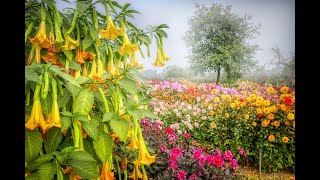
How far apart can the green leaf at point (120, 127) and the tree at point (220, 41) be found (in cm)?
127

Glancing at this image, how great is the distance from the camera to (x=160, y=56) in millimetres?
1084

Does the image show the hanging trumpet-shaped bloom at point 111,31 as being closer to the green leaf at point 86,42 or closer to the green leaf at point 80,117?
the green leaf at point 86,42

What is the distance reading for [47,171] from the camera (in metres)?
0.71

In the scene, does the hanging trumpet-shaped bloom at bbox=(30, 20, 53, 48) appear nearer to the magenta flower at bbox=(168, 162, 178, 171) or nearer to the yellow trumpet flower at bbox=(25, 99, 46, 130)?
the yellow trumpet flower at bbox=(25, 99, 46, 130)

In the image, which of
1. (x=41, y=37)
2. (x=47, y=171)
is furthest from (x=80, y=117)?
(x=41, y=37)

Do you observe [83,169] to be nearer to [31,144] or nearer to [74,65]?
[31,144]

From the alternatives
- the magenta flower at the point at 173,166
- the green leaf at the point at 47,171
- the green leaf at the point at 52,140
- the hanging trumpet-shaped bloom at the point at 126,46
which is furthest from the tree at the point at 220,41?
the green leaf at the point at 47,171

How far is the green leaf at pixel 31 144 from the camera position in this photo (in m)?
0.77

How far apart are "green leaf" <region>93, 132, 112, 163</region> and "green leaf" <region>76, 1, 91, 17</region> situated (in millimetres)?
343

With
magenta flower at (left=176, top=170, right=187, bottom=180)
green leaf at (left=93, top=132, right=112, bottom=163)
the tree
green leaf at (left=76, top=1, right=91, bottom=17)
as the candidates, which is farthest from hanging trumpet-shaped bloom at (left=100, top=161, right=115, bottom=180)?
the tree

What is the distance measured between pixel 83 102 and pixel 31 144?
0.16 m

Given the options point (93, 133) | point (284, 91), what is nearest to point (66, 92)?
point (93, 133)
